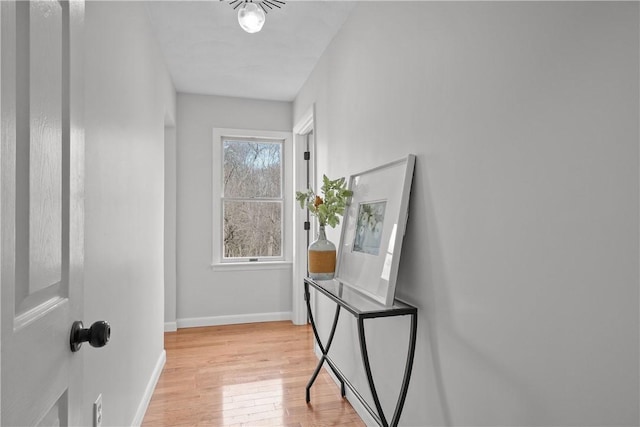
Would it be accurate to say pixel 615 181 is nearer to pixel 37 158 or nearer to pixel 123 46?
pixel 37 158

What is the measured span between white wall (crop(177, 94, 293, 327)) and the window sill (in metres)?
0.04

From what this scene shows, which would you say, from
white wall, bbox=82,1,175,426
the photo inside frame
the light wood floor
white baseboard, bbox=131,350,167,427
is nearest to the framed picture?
the photo inside frame

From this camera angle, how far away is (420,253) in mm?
1636

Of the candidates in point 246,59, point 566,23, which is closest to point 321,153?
point 246,59

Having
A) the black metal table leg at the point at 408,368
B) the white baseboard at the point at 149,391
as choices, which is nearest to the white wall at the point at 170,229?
the white baseboard at the point at 149,391

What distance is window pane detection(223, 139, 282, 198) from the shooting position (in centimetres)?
428

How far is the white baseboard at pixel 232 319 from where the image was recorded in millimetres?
4070

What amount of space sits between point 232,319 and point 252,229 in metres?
1.00

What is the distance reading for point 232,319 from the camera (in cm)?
420

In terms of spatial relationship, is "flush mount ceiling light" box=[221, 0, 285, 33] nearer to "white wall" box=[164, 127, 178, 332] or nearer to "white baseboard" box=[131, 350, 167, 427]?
"white wall" box=[164, 127, 178, 332]

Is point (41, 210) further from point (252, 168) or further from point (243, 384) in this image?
point (252, 168)

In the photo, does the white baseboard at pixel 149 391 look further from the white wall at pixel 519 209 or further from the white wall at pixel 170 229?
the white wall at pixel 519 209

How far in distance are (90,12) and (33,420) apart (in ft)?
4.43

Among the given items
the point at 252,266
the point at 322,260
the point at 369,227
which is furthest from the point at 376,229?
the point at 252,266
